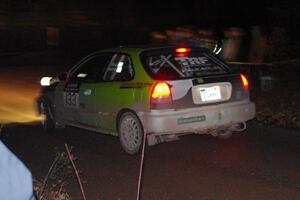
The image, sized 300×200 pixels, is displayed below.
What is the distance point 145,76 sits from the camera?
782 cm

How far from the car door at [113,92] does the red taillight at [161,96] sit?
0.47 m

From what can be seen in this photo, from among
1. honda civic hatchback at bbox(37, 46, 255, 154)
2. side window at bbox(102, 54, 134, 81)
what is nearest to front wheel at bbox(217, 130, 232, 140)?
honda civic hatchback at bbox(37, 46, 255, 154)

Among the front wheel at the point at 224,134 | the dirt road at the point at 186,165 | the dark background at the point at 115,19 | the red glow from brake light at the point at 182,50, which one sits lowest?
the dirt road at the point at 186,165

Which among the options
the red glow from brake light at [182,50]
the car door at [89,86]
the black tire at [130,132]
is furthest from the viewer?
the car door at [89,86]

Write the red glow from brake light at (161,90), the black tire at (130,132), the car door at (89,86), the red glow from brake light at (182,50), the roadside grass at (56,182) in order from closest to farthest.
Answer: the roadside grass at (56,182)
the red glow from brake light at (161,90)
the black tire at (130,132)
the red glow from brake light at (182,50)
the car door at (89,86)

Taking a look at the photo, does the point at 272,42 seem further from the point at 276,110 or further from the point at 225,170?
the point at 225,170

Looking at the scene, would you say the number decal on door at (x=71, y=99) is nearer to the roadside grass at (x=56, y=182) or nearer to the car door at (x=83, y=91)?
the car door at (x=83, y=91)

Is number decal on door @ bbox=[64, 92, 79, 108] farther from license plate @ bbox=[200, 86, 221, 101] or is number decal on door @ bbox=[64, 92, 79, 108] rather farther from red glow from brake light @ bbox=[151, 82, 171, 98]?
license plate @ bbox=[200, 86, 221, 101]

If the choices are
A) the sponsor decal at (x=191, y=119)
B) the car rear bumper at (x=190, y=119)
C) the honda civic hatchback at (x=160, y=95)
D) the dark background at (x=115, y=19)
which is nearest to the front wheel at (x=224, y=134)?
the honda civic hatchback at (x=160, y=95)

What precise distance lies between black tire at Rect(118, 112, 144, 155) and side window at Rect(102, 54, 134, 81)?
528 millimetres

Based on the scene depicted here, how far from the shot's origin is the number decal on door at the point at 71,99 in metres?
9.16

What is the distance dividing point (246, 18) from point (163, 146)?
18.3 metres

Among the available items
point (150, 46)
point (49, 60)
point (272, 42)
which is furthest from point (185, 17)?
point (150, 46)

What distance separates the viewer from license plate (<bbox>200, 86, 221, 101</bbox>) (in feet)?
25.4
